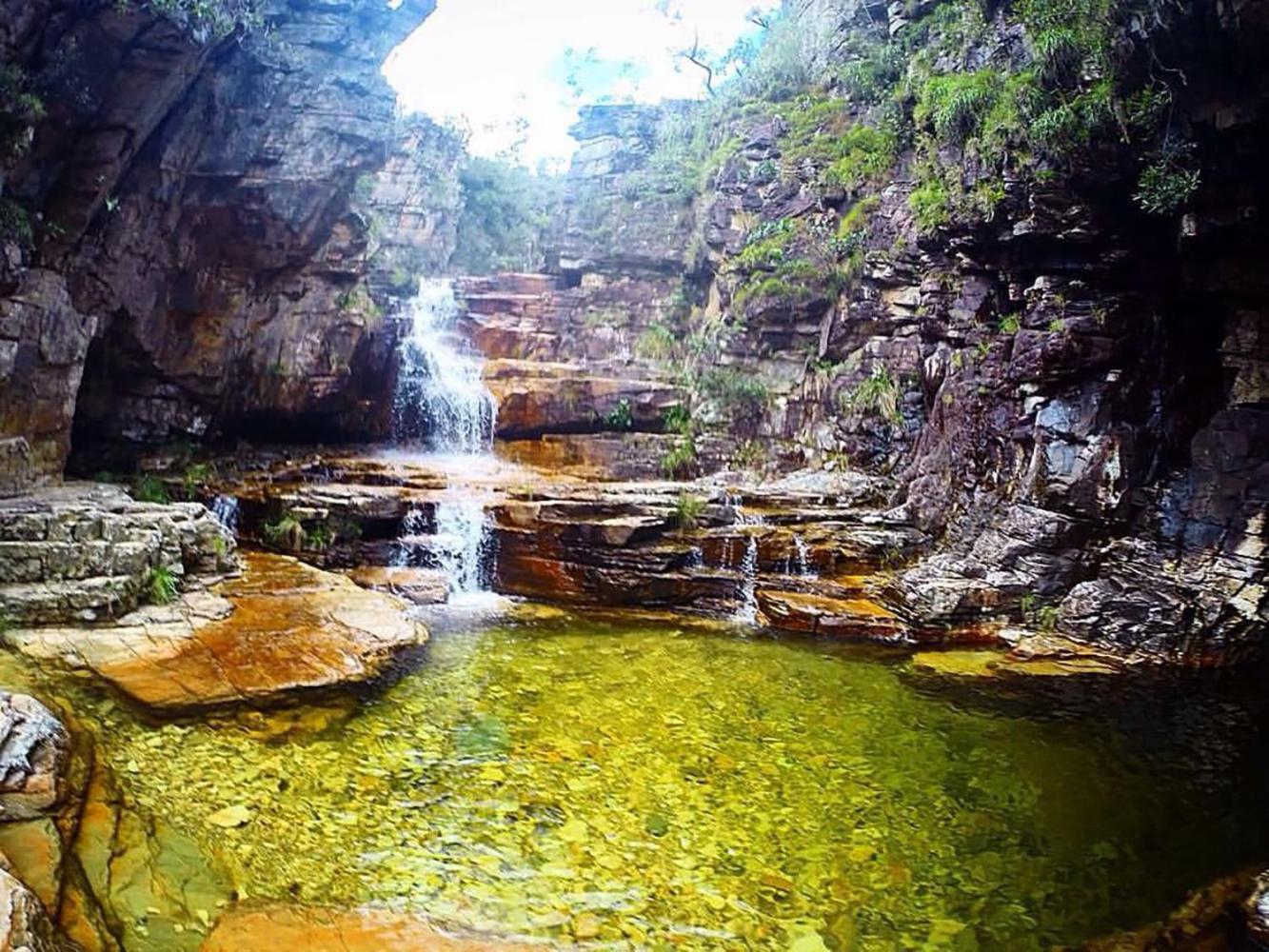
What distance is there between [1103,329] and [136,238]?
46.6 feet

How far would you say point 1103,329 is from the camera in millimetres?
11203

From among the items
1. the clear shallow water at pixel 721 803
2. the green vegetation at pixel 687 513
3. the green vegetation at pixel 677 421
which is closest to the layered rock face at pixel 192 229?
the green vegetation at pixel 677 421

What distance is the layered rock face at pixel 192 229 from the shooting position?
34.6ft

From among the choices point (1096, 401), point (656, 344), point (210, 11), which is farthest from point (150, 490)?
point (1096, 401)

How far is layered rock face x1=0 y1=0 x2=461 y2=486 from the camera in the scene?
1053cm

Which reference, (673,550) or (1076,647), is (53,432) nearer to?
(673,550)

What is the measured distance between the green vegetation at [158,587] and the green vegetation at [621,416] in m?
11.1

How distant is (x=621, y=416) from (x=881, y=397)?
5.84m

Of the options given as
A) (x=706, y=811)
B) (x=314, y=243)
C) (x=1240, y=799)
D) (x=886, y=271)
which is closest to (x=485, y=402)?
(x=314, y=243)

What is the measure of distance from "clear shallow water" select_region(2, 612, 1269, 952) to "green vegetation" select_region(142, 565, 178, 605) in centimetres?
233

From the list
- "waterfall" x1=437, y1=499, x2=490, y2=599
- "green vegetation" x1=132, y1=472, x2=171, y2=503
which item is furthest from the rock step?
"waterfall" x1=437, y1=499, x2=490, y2=599

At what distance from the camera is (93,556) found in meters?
8.24

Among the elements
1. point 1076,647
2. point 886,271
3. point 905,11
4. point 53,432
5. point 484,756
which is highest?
point 905,11

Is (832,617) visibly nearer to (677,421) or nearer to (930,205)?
(930,205)
